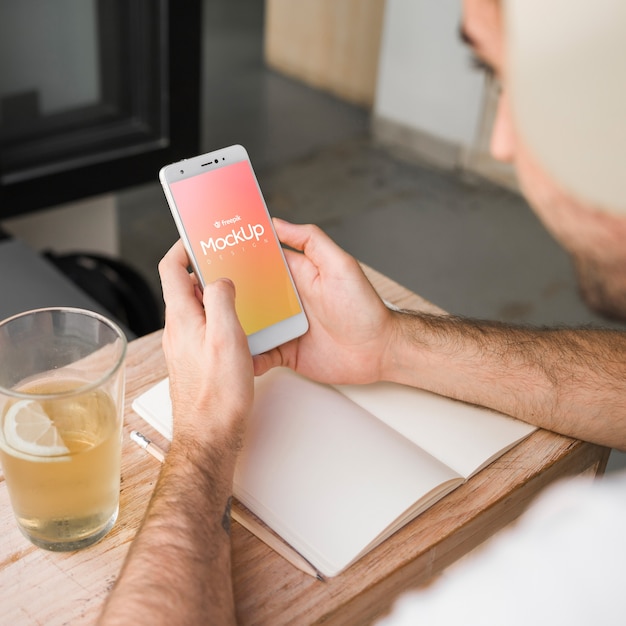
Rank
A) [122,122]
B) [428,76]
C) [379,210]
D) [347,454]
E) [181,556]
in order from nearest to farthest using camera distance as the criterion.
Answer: [181,556] < [347,454] < [122,122] < [379,210] < [428,76]

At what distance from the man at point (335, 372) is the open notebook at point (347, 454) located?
0.08 ft

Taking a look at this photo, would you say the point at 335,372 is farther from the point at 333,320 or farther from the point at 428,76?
the point at 428,76

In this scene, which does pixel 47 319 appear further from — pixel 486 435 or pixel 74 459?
pixel 486 435

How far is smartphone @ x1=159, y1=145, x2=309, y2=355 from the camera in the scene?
79cm

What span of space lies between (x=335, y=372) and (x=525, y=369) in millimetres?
190

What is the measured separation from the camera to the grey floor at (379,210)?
2322mm

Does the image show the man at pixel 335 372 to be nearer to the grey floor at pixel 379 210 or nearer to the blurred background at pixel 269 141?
the blurred background at pixel 269 141

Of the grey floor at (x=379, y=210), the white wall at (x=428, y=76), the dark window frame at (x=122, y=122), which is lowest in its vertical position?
the grey floor at (x=379, y=210)

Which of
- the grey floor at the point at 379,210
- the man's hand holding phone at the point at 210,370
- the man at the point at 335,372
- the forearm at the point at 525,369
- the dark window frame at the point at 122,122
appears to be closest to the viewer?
the man at the point at 335,372

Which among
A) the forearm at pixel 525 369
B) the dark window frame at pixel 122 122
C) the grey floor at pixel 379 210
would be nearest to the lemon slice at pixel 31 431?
the forearm at pixel 525 369

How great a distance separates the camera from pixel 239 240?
805 millimetres

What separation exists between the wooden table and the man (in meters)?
0.03

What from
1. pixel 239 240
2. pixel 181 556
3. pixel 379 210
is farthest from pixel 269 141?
pixel 181 556

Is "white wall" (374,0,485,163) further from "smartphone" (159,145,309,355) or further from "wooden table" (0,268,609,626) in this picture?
"wooden table" (0,268,609,626)
